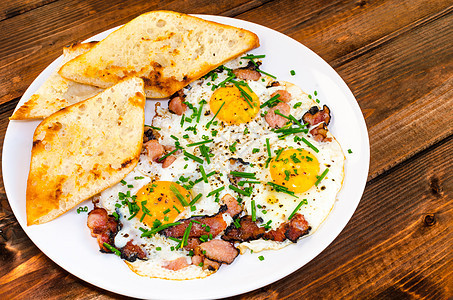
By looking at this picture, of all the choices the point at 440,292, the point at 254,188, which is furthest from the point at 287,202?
the point at 440,292

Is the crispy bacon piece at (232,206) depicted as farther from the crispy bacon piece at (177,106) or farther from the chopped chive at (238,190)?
the crispy bacon piece at (177,106)

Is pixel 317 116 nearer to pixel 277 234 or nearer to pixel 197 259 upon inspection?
pixel 277 234

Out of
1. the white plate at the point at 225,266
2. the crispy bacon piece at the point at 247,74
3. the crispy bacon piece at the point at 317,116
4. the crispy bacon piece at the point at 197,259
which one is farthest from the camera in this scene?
the crispy bacon piece at the point at 247,74

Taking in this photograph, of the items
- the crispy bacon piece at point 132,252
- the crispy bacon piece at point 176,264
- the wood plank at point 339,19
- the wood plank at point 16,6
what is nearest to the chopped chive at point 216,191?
the crispy bacon piece at point 176,264

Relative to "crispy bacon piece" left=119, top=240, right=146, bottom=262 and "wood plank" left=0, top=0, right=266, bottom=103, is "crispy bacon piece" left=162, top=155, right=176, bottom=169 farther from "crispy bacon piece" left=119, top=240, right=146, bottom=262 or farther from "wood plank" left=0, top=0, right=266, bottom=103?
"wood plank" left=0, top=0, right=266, bottom=103

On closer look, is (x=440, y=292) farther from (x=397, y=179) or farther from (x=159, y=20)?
(x=159, y=20)

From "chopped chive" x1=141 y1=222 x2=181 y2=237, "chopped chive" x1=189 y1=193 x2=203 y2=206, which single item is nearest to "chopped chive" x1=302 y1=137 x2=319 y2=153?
"chopped chive" x1=189 y1=193 x2=203 y2=206
